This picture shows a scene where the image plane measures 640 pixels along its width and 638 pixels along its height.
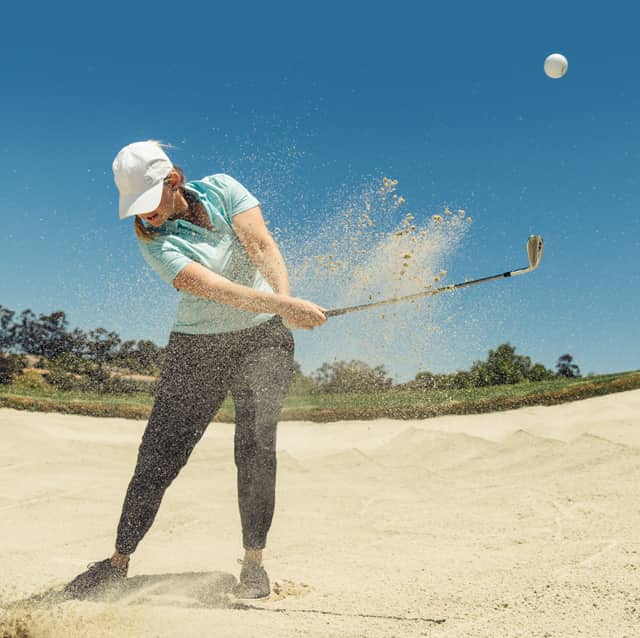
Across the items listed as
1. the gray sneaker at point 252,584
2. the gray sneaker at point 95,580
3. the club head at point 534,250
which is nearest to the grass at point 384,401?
the club head at point 534,250

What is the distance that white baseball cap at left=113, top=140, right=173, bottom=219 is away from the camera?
249 centimetres

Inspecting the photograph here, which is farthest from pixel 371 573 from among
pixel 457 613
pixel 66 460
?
pixel 66 460

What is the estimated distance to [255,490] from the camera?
2.70m

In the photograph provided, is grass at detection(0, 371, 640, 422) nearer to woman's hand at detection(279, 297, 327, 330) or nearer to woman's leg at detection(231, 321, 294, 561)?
woman's leg at detection(231, 321, 294, 561)

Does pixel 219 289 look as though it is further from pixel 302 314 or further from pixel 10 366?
pixel 10 366

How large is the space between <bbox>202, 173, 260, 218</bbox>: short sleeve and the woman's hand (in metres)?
Result: 0.42

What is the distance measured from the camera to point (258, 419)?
268 cm

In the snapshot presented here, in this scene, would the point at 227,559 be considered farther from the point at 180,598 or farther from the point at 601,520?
the point at 601,520

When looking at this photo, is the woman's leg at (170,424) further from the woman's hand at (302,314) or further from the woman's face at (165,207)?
the woman's face at (165,207)

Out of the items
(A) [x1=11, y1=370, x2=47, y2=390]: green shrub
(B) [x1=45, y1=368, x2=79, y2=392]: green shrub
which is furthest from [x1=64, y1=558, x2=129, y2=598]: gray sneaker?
(A) [x1=11, y1=370, x2=47, y2=390]: green shrub

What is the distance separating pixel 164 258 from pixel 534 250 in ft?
5.10

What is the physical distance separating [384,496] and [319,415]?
8.20 ft

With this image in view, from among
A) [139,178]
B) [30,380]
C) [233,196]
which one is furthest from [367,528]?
[30,380]

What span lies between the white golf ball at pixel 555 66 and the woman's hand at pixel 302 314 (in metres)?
4.42
